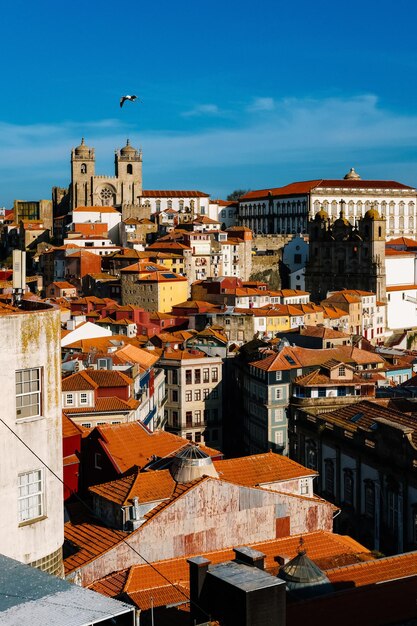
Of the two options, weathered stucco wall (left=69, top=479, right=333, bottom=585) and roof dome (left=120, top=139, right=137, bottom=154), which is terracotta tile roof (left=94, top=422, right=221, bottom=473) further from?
roof dome (left=120, top=139, right=137, bottom=154)

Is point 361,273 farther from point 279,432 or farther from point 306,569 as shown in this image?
point 306,569

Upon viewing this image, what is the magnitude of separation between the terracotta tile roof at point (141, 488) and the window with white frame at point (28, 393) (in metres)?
10.0

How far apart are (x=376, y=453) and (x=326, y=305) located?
54.0 m

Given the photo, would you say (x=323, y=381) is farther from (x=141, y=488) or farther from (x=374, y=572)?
(x=374, y=572)

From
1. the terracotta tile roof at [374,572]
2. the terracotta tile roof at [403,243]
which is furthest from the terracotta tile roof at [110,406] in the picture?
the terracotta tile roof at [403,243]

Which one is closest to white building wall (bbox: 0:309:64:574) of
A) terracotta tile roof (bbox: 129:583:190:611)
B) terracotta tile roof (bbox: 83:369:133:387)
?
terracotta tile roof (bbox: 129:583:190:611)

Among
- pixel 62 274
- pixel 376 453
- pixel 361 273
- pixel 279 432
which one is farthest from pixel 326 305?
pixel 376 453

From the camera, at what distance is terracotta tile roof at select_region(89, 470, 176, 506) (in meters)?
19.1

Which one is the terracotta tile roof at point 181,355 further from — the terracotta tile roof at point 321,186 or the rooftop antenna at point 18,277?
the terracotta tile roof at point 321,186

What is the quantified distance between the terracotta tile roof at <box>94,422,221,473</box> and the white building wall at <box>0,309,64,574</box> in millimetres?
14041

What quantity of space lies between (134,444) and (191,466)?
543cm

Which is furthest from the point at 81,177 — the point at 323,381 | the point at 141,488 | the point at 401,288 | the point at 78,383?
the point at 141,488

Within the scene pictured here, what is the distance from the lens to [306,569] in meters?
14.0

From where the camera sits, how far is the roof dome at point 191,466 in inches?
768
